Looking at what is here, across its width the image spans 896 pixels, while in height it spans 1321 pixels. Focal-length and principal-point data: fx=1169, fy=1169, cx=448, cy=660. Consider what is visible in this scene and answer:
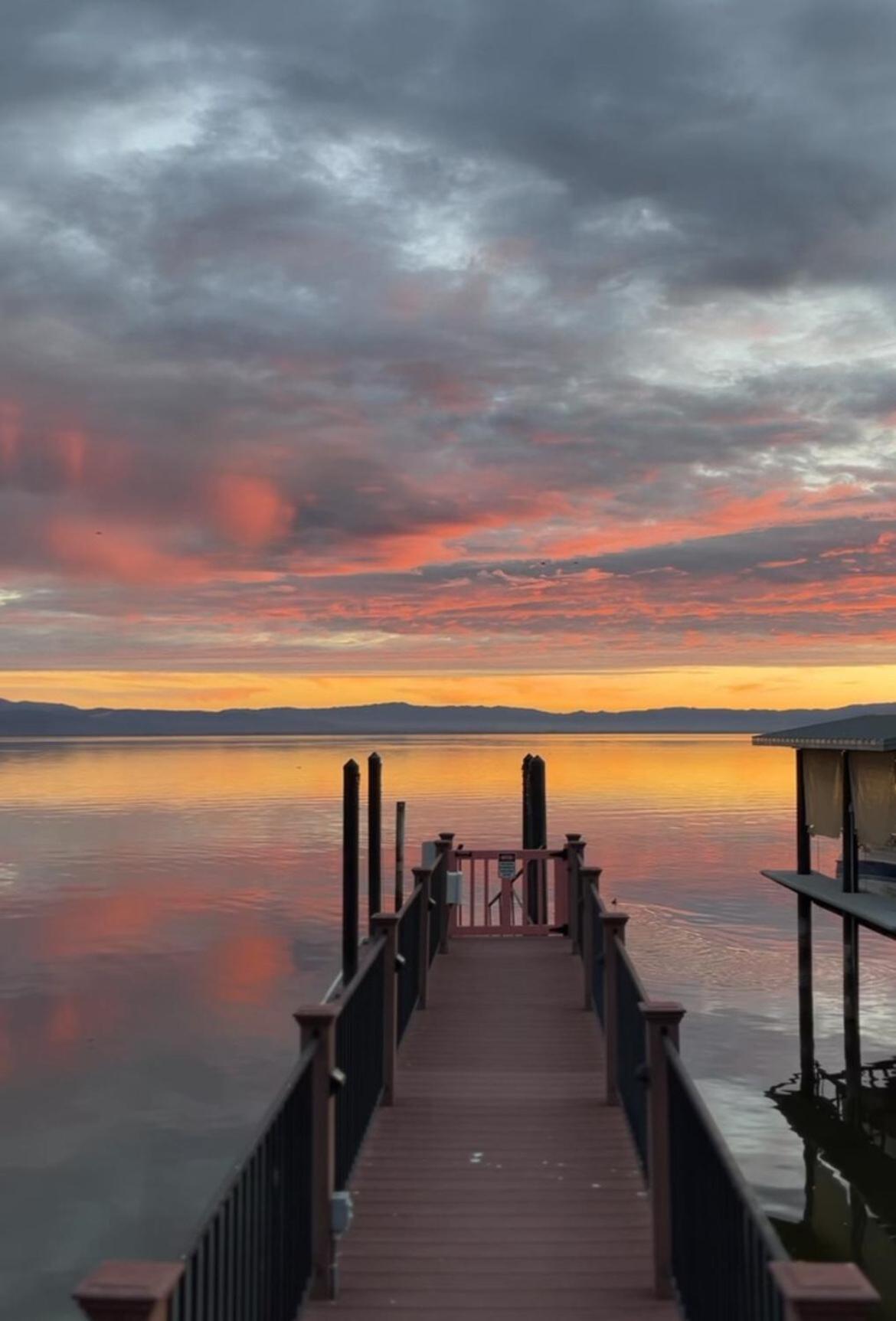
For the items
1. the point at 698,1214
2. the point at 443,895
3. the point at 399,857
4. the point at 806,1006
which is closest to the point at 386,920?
the point at 698,1214

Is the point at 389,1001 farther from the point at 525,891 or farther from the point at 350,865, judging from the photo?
the point at 525,891

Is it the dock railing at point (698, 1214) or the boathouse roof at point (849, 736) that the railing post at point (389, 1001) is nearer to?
the dock railing at point (698, 1214)

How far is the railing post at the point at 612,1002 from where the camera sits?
9375mm

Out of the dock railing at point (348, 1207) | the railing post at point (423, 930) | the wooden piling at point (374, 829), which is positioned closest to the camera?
Result: the dock railing at point (348, 1207)

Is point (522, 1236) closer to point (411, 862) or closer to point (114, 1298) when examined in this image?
point (114, 1298)

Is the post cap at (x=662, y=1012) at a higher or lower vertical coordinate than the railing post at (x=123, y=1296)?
higher

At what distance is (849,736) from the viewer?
20531mm

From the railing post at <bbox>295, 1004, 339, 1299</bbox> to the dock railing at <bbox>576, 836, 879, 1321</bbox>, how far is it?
69.0 inches

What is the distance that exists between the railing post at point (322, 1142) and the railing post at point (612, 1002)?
3.39 meters

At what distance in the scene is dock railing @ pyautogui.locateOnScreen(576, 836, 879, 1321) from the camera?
12.0 feet

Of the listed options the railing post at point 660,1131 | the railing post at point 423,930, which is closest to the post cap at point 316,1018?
the railing post at point 660,1131

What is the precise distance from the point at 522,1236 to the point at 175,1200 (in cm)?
812

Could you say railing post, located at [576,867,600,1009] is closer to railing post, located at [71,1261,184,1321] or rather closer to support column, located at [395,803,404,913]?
railing post, located at [71,1261,184,1321]

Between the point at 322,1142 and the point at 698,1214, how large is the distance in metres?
2.09
